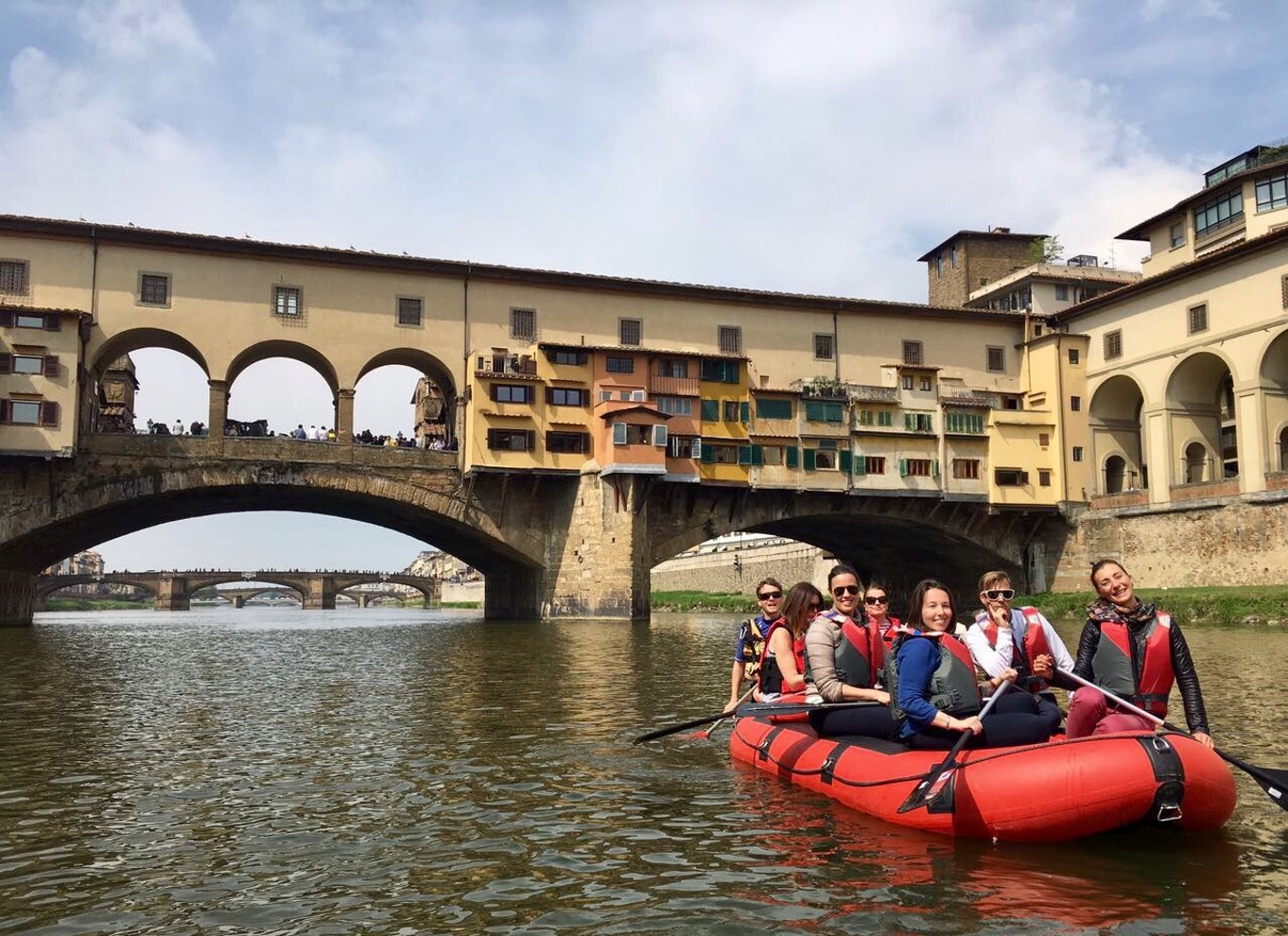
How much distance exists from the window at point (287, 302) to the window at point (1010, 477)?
32871mm

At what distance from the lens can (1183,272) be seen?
4959cm

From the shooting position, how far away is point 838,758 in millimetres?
10258

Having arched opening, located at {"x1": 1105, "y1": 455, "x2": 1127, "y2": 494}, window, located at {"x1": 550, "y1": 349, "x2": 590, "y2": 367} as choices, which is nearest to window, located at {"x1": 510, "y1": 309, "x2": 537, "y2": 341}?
window, located at {"x1": 550, "y1": 349, "x2": 590, "y2": 367}

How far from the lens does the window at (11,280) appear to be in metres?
42.0

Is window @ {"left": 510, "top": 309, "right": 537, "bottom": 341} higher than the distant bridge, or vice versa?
window @ {"left": 510, "top": 309, "right": 537, "bottom": 341}

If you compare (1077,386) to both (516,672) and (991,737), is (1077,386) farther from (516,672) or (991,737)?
(991,737)

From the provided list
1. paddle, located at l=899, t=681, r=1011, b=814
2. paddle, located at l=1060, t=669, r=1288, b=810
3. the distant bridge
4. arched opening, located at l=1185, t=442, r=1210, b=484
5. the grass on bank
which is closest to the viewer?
paddle, located at l=1060, t=669, r=1288, b=810

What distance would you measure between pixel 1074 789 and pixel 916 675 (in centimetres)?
152

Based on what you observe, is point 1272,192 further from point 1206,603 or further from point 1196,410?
point 1206,603

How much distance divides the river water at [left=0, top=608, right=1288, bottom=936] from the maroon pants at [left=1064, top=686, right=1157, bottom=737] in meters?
0.89

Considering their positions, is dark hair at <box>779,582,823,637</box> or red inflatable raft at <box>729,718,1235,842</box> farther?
dark hair at <box>779,582,823,637</box>

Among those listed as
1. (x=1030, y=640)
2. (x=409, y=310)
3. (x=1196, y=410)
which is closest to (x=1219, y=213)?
(x=1196, y=410)

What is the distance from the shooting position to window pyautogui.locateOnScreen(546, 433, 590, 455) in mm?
46750

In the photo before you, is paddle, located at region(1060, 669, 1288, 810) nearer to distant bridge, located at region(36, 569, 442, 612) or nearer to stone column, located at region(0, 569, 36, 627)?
stone column, located at region(0, 569, 36, 627)
